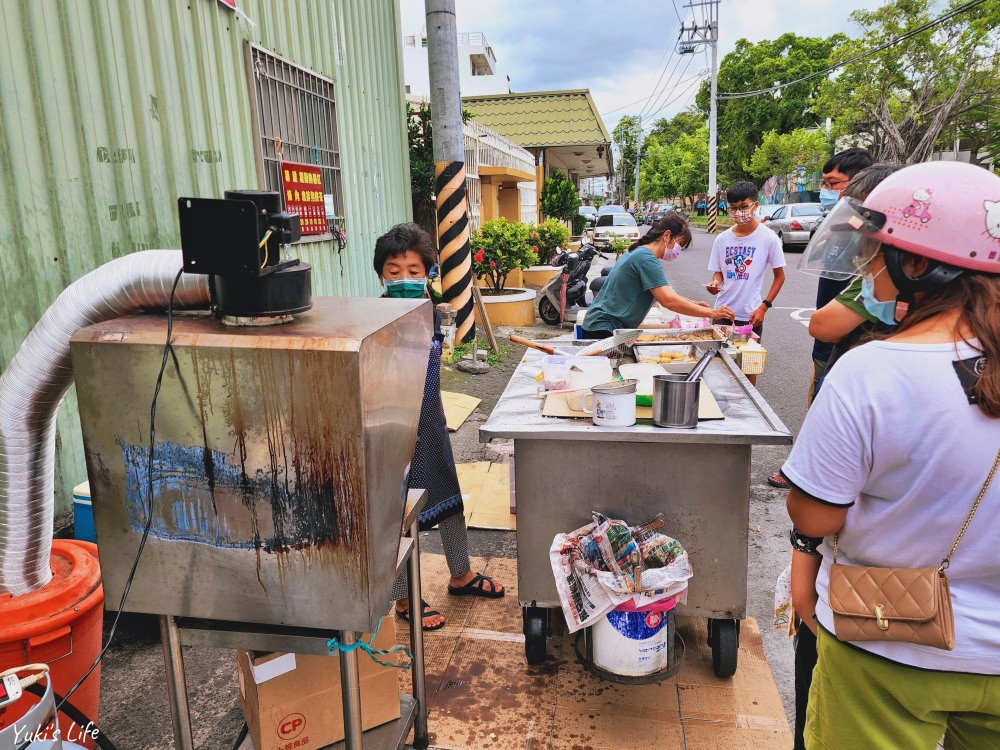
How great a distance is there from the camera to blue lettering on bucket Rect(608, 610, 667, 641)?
2.23m

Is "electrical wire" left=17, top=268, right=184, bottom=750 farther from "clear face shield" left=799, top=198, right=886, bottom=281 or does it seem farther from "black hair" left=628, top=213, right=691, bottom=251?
"black hair" left=628, top=213, right=691, bottom=251

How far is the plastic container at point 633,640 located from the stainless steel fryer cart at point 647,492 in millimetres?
281

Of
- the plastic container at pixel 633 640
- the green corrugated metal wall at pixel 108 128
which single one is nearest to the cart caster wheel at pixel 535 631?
the plastic container at pixel 633 640

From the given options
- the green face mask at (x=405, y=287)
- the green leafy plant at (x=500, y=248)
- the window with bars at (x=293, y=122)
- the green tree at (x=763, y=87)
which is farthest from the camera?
the green tree at (x=763, y=87)

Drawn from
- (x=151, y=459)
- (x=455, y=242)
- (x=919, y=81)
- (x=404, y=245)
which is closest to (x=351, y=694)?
(x=151, y=459)

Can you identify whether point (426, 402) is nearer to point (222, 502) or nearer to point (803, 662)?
point (222, 502)

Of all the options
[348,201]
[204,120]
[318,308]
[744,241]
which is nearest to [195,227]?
[318,308]

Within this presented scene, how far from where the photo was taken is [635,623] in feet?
7.32

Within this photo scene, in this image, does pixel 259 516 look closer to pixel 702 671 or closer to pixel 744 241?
pixel 702 671

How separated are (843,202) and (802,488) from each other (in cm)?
74

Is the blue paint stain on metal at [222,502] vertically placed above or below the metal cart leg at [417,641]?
above

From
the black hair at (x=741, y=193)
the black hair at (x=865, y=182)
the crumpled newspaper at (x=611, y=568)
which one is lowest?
the crumpled newspaper at (x=611, y=568)

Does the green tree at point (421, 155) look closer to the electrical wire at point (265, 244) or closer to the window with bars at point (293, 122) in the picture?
the window with bars at point (293, 122)

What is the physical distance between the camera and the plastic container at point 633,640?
2.23 m
